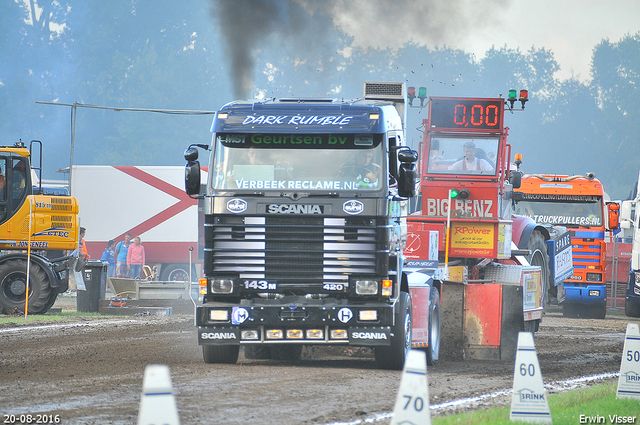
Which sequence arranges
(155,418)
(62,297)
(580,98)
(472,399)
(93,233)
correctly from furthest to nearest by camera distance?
(580,98) < (93,233) < (62,297) < (472,399) < (155,418)

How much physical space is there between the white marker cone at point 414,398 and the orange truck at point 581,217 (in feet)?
64.8

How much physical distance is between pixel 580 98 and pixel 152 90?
42.7 m

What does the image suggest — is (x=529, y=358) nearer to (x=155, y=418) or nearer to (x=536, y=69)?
(x=155, y=418)

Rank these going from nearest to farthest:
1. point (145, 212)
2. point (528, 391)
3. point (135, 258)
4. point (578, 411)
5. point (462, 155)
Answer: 1. point (528, 391)
2. point (578, 411)
3. point (462, 155)
4. point (135, 258)
5. point (145, 212)

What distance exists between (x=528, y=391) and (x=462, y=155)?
971cm

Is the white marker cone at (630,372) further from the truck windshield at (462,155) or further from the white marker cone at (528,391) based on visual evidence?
the truck windshield at (462,155)

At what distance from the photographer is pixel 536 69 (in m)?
95.1

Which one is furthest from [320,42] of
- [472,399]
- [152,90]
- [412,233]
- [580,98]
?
[580,98]

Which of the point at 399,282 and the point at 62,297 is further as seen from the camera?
the point at 62,297

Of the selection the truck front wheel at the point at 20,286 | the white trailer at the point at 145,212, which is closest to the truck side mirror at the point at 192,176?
the truck front wheel at the point at 20,286

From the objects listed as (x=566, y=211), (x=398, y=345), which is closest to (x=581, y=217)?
(x=566, y=211)

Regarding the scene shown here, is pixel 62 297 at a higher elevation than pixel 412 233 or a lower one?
lower

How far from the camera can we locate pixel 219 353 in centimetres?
1219

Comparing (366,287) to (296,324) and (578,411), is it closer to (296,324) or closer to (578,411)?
(296,324)
